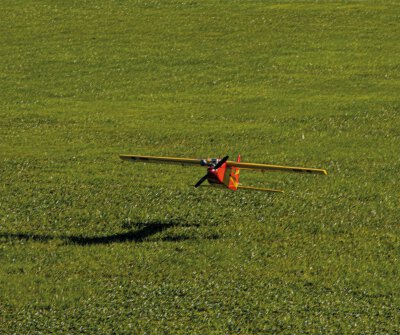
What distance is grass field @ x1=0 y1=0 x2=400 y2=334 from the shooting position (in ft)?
94.6

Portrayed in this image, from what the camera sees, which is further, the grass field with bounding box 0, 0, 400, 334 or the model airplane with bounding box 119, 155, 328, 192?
the model airplane with bounding box 119, 155, 328, 192

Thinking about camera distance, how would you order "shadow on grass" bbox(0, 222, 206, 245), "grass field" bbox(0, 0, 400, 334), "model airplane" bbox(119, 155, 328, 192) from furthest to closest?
"shadow on grass" bbox(0, 222, 206, 245) → "model airplane" bbox(119, 155, 328, 192) → "grass field" bbox(0, 0, 400, 334)

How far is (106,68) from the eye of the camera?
60.9 m

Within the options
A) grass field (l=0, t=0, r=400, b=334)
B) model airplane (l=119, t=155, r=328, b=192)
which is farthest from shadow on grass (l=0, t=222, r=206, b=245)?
model airplane (l=119, t=155, r=328, b=192)

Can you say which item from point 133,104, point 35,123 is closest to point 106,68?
point 133,104

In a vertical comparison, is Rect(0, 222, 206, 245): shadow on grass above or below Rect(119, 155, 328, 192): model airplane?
below

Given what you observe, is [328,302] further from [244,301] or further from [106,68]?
[106,68]

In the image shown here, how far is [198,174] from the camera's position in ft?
132

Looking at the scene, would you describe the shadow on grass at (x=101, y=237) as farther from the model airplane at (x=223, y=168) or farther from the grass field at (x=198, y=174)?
the model airplane at (x=223, y=168)

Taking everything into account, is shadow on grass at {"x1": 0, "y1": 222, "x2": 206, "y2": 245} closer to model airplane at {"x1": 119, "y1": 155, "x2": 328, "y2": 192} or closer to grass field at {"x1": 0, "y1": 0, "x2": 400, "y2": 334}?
grass field at {"x1": 0, "y1": 0, "x2": 400, "y2": 334}

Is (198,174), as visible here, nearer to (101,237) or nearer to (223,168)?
(101,237)

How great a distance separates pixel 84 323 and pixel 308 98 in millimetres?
29615

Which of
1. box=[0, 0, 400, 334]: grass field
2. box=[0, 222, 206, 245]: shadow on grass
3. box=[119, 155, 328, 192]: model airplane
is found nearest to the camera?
box=[0, 0, 400, 334]: grass field

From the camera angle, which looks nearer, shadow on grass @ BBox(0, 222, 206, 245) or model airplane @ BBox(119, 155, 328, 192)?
model airplane @ BBox(119, 155, 328, 192)
